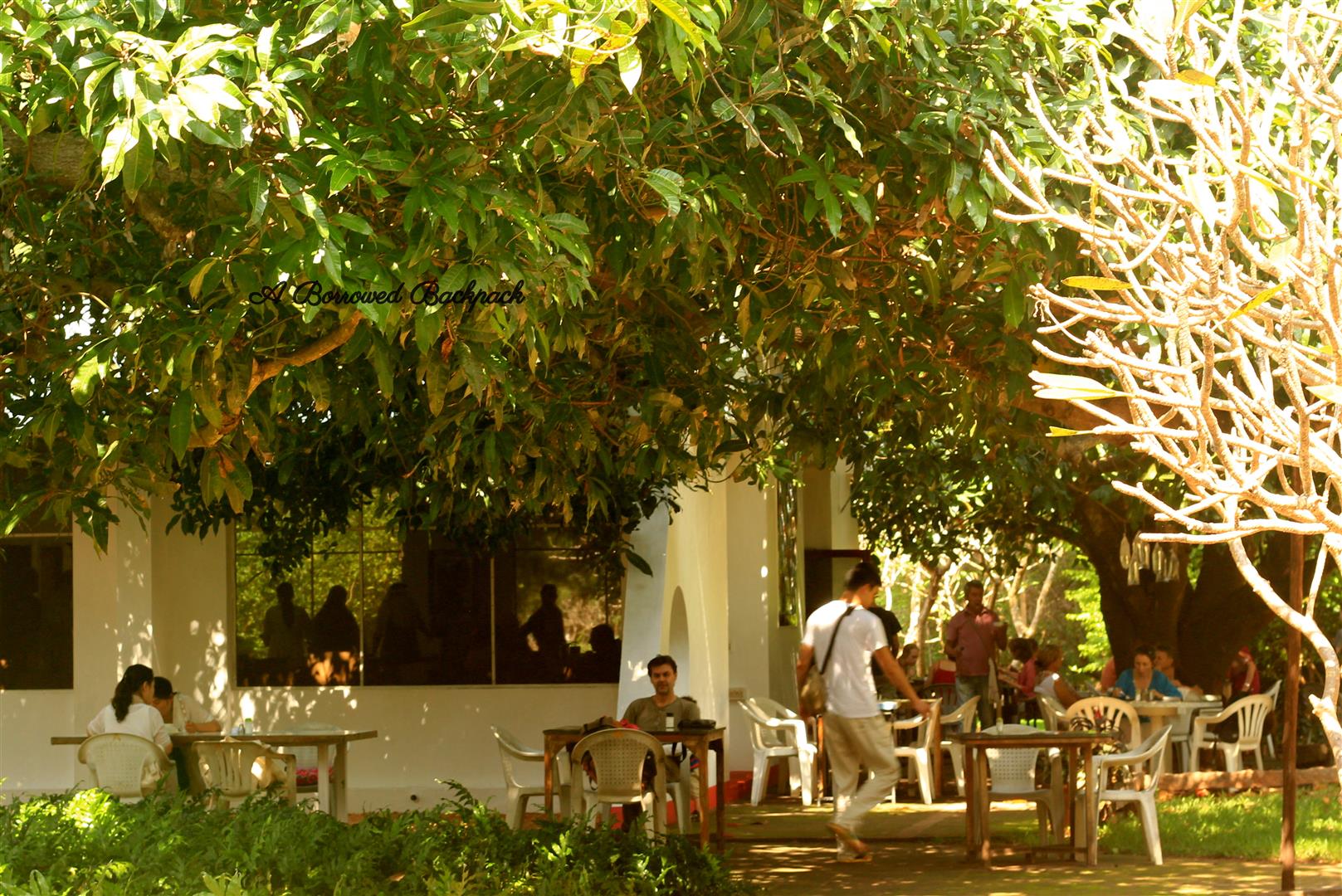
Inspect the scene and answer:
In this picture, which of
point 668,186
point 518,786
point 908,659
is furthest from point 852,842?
point 908,659

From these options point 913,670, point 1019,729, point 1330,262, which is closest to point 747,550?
point 913,670

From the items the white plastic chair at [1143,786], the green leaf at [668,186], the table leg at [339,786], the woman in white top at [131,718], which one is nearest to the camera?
the green leaf at [668,186]

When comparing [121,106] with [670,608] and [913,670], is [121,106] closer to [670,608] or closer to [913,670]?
→ [670,608]

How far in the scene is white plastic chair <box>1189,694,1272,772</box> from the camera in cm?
1353

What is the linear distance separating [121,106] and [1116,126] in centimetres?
229

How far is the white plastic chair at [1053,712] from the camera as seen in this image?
1169cm

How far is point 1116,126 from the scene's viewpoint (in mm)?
2848

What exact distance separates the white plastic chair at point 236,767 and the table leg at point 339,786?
0.74m

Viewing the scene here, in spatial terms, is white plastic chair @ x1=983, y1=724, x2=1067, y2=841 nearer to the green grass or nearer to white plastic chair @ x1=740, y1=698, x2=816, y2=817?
the green grass

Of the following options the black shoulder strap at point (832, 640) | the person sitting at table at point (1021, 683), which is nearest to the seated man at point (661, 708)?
the black shoulder strap at point (832, 640)

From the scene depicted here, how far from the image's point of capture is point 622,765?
8844 millimetres

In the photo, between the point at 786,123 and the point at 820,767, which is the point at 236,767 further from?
the point at 786,123

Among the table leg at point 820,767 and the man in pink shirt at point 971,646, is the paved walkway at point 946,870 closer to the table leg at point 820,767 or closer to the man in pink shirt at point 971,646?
the table leg at point 820,767

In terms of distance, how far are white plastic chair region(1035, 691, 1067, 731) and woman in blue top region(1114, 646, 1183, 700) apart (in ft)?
2.05
